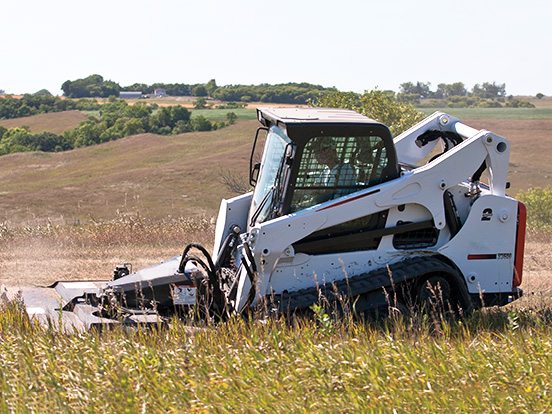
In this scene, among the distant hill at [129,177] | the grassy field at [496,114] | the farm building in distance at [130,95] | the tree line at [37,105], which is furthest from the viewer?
the farm building in distance at [130,95]

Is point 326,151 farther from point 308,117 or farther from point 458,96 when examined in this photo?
point 458,96

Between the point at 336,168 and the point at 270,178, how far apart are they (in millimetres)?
745

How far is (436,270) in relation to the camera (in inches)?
266

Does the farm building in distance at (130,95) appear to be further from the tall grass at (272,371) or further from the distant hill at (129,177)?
the tall grass at (272,371)

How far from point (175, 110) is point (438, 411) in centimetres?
8208

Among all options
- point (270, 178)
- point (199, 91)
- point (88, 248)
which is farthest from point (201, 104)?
point (270, 178)

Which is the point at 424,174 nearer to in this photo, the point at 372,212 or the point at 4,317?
the point at 372,212

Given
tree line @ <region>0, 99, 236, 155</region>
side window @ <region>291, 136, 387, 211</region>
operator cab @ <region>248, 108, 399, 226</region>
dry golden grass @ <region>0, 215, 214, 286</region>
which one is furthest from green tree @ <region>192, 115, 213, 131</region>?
side window @ <region>291, 136, 387, 211</region>

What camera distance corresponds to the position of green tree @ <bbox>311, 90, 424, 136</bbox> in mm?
20281

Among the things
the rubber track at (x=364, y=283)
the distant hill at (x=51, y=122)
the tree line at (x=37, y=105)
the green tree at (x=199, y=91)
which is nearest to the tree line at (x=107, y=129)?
the distant hill at (x=51, y=122)

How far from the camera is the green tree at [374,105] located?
20.3 meters

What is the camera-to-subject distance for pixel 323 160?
689 cm

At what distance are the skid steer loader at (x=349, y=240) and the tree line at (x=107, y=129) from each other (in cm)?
6958

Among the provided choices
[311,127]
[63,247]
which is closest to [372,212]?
[311,127]
